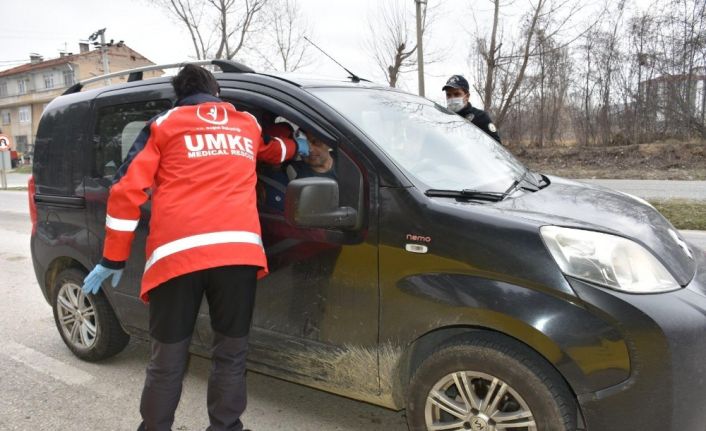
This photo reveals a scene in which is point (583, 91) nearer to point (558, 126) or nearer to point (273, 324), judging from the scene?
point (558, 126)

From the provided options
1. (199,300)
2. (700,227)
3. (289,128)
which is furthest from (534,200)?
(700,227)

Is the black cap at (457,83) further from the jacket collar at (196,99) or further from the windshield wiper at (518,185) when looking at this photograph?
the jacket collar at (196,99)

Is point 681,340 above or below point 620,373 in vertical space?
above

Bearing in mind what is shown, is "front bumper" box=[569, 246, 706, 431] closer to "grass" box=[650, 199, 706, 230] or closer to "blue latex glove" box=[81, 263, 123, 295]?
"blue latex glove" box=[81, 263, 123, 295]

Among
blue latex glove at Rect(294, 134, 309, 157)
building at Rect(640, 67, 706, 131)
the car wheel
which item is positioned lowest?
the car wheel

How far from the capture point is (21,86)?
197ft

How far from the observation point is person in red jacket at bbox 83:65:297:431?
7.25 feet

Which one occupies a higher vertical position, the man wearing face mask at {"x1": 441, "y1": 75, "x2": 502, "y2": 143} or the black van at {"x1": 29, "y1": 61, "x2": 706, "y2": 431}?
the man wearing face mask at {"x1": 441, "y1": 75, "x2": 502, "y2": 143}

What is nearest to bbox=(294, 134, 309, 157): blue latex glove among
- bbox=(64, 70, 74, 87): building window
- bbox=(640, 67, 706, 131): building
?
bbox=(640, 67, 706, 131): building

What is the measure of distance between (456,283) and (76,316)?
2.91 m

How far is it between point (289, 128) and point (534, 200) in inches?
49.6

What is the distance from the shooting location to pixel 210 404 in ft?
7.98

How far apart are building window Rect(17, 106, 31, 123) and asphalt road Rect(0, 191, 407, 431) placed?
64.1 meters

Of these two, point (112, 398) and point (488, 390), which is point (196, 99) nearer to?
point (488, 390)
